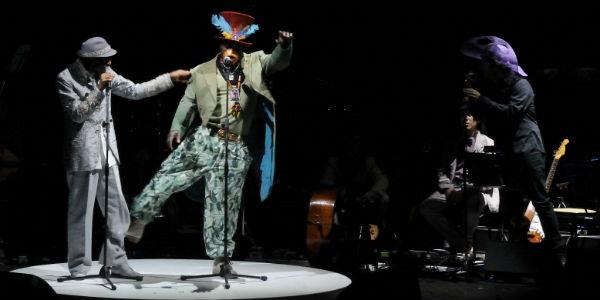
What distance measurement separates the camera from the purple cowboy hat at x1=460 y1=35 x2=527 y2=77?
5.83m

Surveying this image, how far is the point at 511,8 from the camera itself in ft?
27.3

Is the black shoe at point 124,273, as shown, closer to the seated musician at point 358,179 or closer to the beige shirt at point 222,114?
the beige shirt at point 222,114

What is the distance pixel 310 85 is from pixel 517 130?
391 centimetres

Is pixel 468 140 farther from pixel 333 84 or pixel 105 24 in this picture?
pixel 105 24

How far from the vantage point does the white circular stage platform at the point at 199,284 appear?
4648mm

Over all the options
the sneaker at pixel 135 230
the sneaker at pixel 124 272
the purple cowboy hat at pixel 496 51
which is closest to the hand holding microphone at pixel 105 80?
the sneaker at pixel 135 230

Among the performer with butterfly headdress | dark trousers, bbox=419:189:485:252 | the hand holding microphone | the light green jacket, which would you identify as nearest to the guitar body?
dark trousers, bbox=419:189:485:252

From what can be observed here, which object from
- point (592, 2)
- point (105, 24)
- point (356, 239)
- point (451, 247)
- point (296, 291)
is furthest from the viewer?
point (105, 24)

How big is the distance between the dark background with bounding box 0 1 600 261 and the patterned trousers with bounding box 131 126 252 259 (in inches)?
112

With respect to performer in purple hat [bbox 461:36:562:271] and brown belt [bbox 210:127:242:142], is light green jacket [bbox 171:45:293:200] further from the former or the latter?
performer in purple hat [bbox 461:36:562:271]

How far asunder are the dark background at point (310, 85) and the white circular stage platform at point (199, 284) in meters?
2.25

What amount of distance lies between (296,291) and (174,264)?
71.4 inches

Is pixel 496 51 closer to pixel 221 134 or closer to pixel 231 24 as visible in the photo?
→ pixel 231 24

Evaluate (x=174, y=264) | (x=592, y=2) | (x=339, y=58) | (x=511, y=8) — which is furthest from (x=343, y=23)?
(x=174, y=264)
